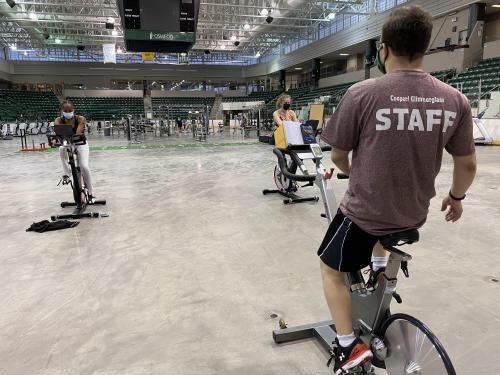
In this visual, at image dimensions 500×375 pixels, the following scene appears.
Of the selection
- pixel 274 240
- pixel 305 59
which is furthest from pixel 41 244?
pixel 305 59

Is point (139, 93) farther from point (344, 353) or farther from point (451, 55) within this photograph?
point (344, 353)

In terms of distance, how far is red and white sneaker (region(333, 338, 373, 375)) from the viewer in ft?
4.48

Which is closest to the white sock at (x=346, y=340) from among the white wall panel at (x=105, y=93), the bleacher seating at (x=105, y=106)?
the bleacher seating at (x=105, y=106)

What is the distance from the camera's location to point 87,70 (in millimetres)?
33531

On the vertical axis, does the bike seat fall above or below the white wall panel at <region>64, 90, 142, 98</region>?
below

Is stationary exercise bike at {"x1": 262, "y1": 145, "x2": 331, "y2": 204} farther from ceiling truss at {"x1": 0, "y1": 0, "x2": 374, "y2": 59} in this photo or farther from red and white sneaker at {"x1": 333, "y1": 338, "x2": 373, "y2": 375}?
ceiling truss at {"x1": 0, "y1": 0, "x2": 374, "y2": 59}

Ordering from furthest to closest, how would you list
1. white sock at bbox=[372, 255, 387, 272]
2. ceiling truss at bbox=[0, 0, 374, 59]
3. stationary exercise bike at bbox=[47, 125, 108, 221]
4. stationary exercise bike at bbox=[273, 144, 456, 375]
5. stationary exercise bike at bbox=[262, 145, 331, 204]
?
ceiling truss at bbox=[0, 0, 374, 59] < stationary exercise bike at bbox=[47, 125, 108, 221] < stationary exercise bike at bbox=[262, 145, 331, 204] < white sock at bbox=[372, 255, 387, 272] < stationary exercise bike at bbox=[273, 144, 456, 375]

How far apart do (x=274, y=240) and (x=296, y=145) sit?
1262 mm

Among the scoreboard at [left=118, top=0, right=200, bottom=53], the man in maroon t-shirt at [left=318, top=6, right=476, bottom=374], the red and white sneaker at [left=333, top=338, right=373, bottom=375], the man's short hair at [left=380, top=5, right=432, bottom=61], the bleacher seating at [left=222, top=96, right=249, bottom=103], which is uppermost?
the scoreboard at [left=118, top=0, right=200, bottom=53]

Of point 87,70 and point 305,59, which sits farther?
point 87,70

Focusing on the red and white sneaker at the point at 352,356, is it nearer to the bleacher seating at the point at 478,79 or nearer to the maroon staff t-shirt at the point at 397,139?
the maroon staff t-shirt at the point at 397,139

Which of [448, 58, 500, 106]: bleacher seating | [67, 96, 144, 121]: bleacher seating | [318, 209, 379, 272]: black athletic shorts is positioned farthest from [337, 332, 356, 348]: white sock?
[67, 96, 144, 121]: bleacher seating

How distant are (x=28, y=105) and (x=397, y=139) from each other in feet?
109

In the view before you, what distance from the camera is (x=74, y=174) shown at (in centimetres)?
463
